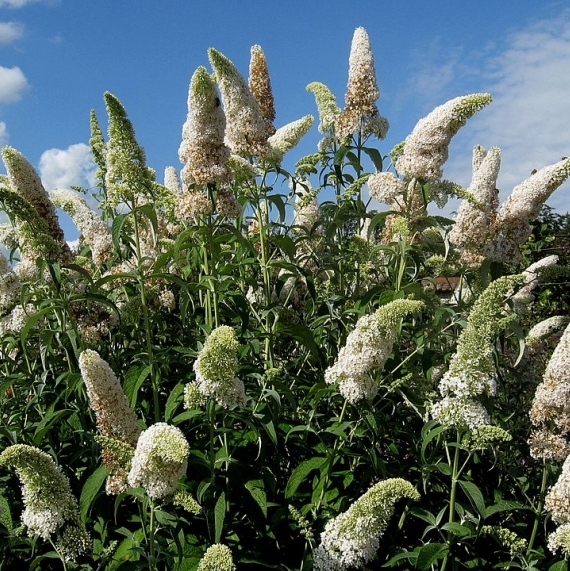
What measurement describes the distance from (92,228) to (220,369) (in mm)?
2290

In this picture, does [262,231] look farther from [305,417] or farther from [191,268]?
[305,417]

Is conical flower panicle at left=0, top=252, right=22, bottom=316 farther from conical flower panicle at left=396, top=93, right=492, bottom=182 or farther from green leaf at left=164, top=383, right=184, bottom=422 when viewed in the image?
conical flower panicle at left=396, top=93, right=492, bottom=182

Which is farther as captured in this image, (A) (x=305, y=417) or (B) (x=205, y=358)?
(A) (x=305, y=417)

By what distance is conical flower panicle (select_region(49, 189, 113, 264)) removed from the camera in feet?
15.8

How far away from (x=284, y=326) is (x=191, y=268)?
1038mm

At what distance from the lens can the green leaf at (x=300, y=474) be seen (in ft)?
11.7

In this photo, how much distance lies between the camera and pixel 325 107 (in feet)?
16.5

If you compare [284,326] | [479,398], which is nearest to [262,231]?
[284,326]

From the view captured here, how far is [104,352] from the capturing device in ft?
14.6

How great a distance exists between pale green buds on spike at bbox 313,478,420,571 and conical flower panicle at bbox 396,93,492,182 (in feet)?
7.01

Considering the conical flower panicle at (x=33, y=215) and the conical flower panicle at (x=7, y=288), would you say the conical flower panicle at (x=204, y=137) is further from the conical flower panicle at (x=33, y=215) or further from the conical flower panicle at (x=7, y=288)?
the conical flower panicle at (x=7, y=288)

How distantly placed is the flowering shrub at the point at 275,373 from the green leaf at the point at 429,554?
0.4 inches

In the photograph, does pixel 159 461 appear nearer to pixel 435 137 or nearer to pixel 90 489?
pixel 90 489

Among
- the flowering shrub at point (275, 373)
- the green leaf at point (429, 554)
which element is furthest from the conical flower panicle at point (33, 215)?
the green leaf at point (429, 554)
